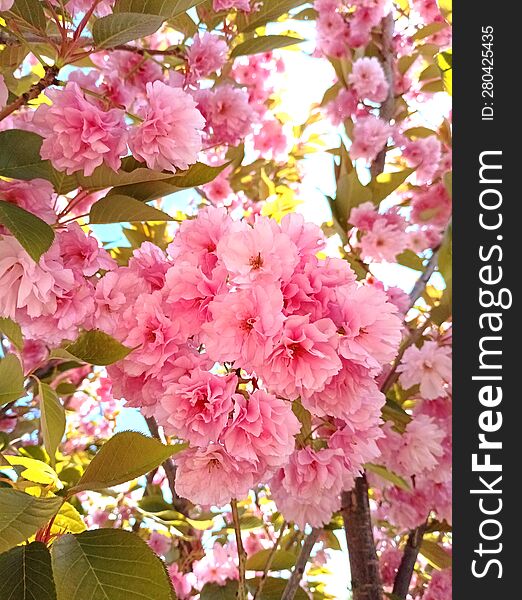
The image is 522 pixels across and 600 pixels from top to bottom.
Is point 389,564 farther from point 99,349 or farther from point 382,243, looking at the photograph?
point 99,349

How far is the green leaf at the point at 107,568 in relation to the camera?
0.57 m

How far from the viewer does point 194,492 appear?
0.72m

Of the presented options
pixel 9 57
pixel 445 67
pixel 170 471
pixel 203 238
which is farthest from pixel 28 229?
pixel 445 67

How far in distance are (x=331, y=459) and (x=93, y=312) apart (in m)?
0.35

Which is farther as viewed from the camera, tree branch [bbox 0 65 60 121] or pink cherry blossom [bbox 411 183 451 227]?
pink cherry blossom [bbox 411 183 451 227]

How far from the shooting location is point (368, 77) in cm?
206

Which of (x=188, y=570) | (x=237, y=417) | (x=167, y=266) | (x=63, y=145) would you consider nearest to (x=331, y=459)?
(x=237, y=417)

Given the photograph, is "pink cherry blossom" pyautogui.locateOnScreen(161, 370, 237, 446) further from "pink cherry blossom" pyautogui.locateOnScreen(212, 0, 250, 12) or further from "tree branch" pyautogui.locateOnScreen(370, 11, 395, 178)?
"tree branch" pyautogui.locateOnScreen(370, 11, 395, 178)

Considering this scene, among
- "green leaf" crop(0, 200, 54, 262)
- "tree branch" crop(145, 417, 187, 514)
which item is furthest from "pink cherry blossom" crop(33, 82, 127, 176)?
"tree branch" crop(145, 417, 187, 514)

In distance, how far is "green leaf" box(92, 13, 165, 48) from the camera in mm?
770

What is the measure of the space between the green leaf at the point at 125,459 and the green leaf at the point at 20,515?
0.05 metres

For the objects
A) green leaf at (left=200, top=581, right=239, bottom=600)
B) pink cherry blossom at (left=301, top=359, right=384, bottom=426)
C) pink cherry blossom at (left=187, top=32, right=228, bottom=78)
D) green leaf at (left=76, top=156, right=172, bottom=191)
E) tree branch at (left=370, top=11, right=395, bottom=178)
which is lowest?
green leaf at (left=200, top=581, right=239, bottom=600)

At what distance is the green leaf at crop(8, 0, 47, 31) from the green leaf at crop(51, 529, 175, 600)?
63 cm

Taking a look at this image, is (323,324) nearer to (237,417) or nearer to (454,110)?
(237,417)
